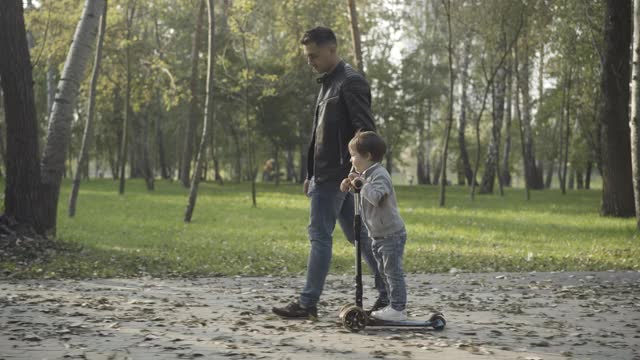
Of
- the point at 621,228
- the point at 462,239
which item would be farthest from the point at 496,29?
the point at 462,239

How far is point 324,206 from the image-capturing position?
7348 millimetres

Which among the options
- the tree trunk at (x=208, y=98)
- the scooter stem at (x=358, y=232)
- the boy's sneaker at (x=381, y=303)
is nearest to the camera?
the scooter stem at (x=358, y=232)

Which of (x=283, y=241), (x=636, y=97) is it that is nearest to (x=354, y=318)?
(x=283, y=241)

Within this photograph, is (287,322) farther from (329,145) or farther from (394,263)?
(329,145)

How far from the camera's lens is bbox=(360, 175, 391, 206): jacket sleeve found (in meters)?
6.75

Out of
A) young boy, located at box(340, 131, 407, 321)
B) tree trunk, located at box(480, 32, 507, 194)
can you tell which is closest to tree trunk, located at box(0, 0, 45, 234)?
young boy, located at box(340, 131, 407, 321)

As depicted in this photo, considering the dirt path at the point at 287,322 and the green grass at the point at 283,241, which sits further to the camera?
the green grass at the point at 283,241

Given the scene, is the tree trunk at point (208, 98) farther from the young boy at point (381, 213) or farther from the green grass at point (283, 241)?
the young boy at point (381, 213)

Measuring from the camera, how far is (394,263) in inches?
273

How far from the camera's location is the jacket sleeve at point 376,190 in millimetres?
6746

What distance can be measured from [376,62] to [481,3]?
72.2 ft

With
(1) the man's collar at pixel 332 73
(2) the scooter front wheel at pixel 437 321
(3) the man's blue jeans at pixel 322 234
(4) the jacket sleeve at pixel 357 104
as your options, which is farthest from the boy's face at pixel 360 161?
(2) the scooter front wheel at pixel 437 321

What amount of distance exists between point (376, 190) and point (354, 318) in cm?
109

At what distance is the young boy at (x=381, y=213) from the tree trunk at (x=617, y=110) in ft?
57.0
